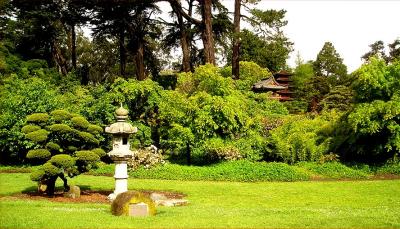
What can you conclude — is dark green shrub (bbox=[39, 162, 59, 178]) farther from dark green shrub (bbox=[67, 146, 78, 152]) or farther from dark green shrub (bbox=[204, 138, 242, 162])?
dark green shrub (bbox=[204, 138, 242, 162])

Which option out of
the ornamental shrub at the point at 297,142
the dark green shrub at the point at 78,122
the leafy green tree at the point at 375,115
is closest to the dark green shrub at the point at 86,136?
the dark green shrub at the point at 78,122

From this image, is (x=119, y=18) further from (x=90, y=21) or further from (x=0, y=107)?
(x=0, y=107)

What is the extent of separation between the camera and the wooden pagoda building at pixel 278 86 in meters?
43.0

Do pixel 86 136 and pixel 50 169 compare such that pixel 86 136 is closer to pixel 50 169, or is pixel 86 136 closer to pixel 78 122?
pixel 78 122

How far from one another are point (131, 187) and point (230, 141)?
743 cm

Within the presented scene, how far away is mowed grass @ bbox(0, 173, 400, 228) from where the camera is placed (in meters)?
10.4

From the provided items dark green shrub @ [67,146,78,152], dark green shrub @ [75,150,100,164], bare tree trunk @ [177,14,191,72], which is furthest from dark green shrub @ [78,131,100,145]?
bare tree trunk @ [177,14,191,72]

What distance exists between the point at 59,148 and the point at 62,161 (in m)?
1.07

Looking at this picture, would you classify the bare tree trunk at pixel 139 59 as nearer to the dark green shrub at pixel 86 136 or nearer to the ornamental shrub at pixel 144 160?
the ornamental shrub at pixel 144 160

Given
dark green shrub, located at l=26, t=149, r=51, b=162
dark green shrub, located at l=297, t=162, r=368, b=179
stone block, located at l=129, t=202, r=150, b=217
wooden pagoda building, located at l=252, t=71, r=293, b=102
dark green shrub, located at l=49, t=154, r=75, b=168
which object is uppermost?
wooden pagoda building, located at l=252, t=71, r=293, b=102

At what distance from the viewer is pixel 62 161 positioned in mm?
15820

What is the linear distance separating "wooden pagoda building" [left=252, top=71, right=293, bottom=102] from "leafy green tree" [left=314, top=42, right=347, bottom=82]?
12.8 feet

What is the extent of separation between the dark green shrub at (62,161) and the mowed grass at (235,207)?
1.60 metres

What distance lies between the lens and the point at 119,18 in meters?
34.4
